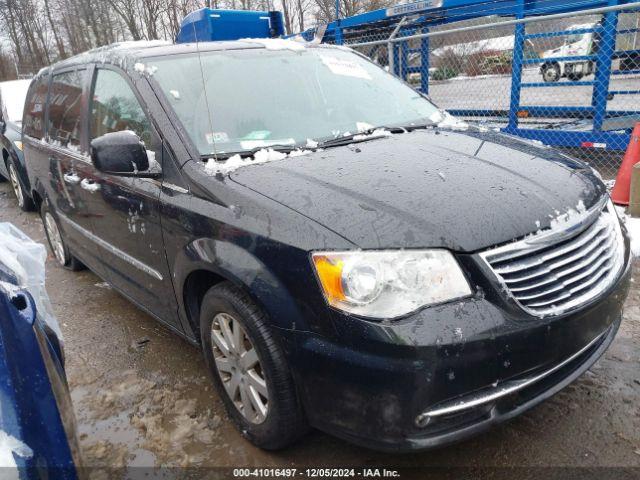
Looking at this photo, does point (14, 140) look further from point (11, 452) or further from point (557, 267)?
point (557, 267)

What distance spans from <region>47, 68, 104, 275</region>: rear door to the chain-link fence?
4.50m

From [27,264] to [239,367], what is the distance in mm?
937

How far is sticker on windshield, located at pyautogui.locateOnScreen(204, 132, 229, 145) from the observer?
2.46 m

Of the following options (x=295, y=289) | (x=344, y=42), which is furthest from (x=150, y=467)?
(x=344, y=42)

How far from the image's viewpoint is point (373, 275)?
1.74 m

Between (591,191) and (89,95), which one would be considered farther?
(89,95)

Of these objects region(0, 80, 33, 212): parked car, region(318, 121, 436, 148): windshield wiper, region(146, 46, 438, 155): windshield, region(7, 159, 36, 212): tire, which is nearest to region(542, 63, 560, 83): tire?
region(146, 46, 438, 155): windshield

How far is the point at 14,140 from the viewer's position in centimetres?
621

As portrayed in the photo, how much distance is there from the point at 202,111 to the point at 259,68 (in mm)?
548

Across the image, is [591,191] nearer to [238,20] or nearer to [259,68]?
[259,68]

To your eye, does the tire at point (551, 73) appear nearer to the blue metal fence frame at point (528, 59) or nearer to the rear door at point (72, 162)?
the blue metal fence frame at point (528, 59)

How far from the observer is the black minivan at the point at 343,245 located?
1735 mm

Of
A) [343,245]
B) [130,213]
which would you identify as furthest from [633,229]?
[130,213]

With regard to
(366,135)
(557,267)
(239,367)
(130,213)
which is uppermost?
(366,135)
